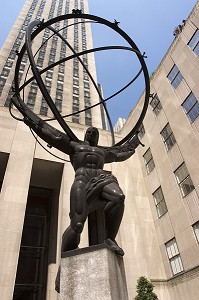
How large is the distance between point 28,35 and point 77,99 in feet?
150

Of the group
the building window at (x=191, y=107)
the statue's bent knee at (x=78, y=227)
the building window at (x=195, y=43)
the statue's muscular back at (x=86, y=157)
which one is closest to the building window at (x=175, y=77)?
the building window at (x=195, y=43)

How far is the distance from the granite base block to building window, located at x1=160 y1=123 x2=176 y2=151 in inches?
666

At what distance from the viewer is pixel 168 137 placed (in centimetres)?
2044

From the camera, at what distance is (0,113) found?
66.4 feet

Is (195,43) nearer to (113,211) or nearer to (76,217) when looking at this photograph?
(113,211)

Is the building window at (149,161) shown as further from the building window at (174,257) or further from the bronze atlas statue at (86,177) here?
the bronze atlas statue at (86,177)

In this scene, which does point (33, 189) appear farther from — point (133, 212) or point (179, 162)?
point (179, 162)

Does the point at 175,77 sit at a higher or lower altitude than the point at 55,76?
lower

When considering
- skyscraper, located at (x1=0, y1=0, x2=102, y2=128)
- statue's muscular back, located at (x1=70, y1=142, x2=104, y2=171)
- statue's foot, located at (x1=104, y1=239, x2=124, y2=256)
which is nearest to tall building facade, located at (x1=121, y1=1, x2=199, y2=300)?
statue's muscular back, located at (x1=70, y1=142, x2=104, y2=171)

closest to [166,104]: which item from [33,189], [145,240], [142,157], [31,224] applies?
[142,157]

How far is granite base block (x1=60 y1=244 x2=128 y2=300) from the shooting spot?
343cm

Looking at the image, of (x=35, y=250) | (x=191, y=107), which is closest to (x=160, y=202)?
(x=191, y=107)

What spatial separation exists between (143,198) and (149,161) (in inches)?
142

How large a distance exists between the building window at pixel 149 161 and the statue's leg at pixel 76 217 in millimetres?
17936
